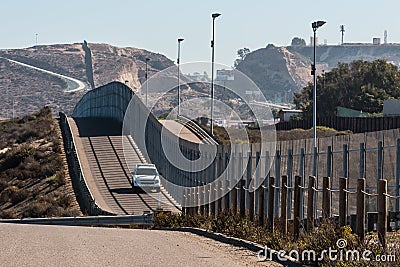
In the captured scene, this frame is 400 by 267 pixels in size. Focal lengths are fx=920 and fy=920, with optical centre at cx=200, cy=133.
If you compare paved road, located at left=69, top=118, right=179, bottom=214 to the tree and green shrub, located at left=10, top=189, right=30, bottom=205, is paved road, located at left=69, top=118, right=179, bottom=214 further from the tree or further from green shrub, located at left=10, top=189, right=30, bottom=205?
the tree

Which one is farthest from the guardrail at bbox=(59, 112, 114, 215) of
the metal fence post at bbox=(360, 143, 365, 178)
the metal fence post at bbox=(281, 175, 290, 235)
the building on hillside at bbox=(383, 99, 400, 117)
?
the building on hillside at bbox=(383, 99, 400, 117)

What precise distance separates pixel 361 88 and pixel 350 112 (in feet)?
29.1

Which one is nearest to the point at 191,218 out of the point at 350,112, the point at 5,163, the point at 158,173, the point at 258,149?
the point at 258,149

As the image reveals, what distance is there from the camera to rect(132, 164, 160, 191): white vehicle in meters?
52.2

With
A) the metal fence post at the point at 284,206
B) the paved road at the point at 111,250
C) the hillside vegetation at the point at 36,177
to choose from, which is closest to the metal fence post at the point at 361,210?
the paved road at the point at 111,250

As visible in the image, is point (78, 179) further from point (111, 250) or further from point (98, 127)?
point (111, 250)

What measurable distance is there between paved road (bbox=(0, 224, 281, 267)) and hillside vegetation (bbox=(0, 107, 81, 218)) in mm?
26852

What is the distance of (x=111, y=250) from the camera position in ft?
49.8

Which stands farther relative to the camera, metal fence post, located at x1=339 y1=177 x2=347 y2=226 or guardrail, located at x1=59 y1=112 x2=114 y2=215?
guardrail, located at x1=59 y1=112 x2=114 y2=215

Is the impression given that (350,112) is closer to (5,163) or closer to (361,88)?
(361,88)

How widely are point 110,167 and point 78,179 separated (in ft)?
20.2

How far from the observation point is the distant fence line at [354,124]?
53.4 meters

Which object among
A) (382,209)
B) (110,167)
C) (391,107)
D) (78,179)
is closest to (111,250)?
(382,209)

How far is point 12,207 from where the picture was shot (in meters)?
53.9
